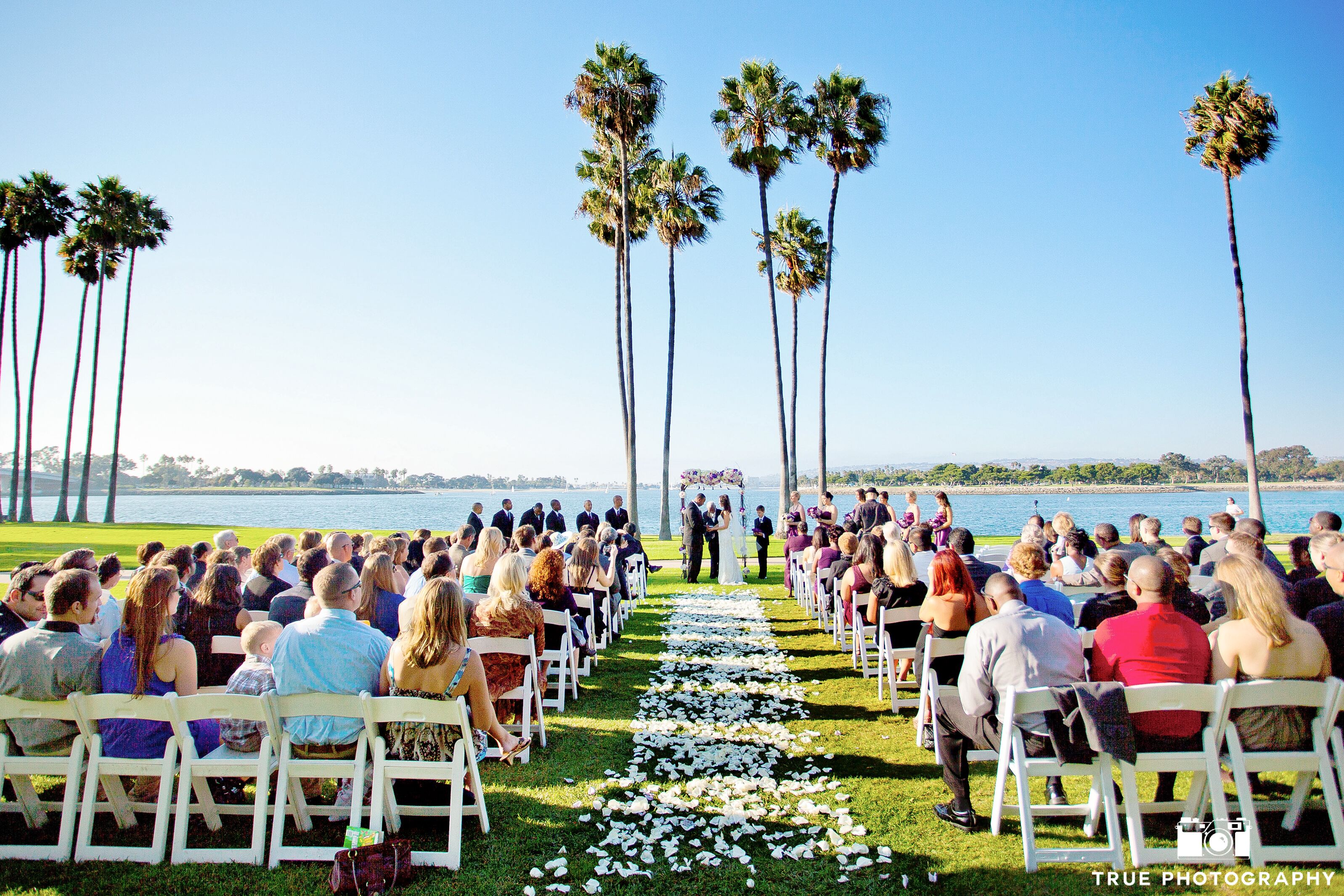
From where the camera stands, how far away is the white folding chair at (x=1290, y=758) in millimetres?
3455

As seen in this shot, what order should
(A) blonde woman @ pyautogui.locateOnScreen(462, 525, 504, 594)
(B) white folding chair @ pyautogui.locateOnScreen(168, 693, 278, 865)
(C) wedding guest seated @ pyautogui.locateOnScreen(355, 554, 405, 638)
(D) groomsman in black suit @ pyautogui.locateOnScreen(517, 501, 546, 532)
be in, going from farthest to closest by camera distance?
(D) groomsman in black suit @ pyautogui.locateOnScreen(517, 501, 546, 532) → (A) blonde woman @ pyautogui.locateOnScreen(462, 525, 504, 594) → (C) wedding guest seated @ pyautogui.locateOnScreen(355, 554, 405, 638) → (B) white folding chair @ pyautogui.locateOnScreen(168, 693, 278, 865)

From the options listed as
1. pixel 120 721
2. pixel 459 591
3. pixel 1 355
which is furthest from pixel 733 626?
pixel 1 355

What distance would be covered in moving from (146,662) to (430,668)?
5.07 ft

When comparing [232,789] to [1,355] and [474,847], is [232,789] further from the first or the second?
[1,355]

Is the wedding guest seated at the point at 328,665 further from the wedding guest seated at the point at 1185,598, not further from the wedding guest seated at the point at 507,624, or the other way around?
the wedding guest seated at the point at 1185,598

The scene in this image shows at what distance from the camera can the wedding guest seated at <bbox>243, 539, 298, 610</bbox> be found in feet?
20.3

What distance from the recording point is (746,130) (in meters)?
23.8

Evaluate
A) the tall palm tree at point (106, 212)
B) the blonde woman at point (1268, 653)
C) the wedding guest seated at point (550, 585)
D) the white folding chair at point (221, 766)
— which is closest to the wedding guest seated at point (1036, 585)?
the blonde woman at point (1268, 653)

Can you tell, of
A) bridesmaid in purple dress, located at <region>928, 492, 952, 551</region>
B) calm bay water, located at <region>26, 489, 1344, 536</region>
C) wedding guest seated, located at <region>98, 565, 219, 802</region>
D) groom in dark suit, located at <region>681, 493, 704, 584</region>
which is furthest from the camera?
calm bay water, located at <region>26, 489, 1344, 536</region>

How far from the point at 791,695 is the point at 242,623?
500cm

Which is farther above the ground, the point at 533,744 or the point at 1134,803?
the point at 1134,803

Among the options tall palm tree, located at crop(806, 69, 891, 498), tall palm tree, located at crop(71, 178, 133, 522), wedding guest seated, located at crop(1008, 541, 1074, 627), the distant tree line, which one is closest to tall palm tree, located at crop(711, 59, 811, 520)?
tall palm tree, located at crop(806, 69, 891, 498)

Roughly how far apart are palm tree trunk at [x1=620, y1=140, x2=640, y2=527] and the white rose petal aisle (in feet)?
53.7

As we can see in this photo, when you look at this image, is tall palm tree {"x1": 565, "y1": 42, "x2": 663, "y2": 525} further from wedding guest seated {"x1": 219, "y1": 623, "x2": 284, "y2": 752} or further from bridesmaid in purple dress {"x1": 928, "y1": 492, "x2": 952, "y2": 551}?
wedding guest seated {"x1": 219, "y1": 623, "x2": 284, "y2": 752}
